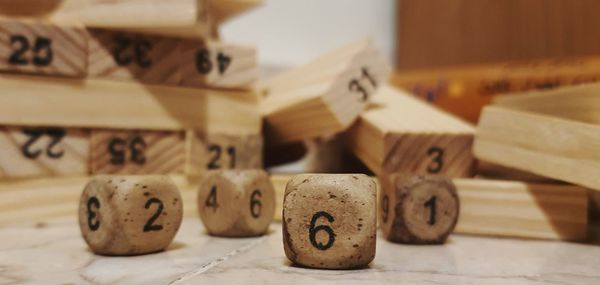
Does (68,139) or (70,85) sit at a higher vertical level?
(70,85)

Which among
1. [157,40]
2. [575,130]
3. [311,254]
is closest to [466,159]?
[575,130]

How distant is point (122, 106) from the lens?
1692 mm

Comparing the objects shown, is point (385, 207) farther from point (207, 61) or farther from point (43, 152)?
point (43, 152)

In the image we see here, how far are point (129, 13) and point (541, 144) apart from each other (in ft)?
3.85

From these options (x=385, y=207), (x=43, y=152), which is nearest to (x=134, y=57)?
(x=43, y=152)

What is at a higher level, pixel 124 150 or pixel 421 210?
pixel 124 150

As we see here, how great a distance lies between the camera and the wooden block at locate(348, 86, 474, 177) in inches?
63.7

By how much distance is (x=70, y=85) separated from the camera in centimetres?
163

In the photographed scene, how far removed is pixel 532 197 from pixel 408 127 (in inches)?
15.1

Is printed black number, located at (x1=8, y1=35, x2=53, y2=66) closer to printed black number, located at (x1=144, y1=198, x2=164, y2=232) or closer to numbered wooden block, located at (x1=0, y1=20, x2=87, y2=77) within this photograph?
numbered wooden block, located at (x1=0, y1=20, x2=87, y2=77)

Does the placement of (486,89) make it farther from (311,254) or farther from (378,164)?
(311,254)

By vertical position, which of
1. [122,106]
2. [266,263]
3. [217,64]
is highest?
[217,64]

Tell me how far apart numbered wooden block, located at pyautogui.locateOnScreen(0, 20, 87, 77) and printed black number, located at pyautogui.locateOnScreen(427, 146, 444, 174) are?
103cm

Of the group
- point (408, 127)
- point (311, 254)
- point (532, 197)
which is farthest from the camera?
point (408, 127)
